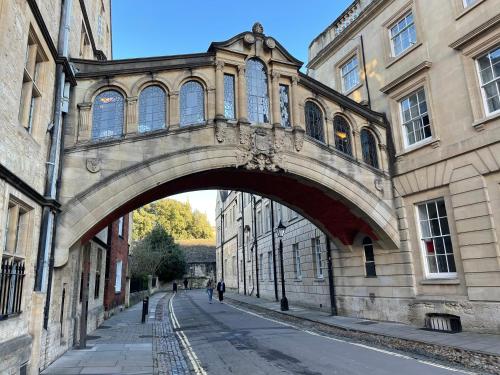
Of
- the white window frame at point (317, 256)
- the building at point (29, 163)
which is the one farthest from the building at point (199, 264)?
the building at point (29, 163)

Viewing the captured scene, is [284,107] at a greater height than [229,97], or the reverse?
[229,97]

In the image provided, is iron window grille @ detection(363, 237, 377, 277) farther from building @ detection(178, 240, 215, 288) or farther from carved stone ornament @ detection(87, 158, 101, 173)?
building @ detection(178, 240, 215, 288)

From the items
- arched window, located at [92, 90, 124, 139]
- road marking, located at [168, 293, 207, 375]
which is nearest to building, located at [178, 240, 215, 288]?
road marking, located at [168, 293, 207, 375]

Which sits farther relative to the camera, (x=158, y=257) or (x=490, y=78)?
(x=158, y=257)

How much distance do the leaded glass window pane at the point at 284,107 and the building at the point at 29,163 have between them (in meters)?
6.72

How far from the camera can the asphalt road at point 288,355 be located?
7938mm

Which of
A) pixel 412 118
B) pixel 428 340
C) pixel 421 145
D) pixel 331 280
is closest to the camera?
pixel 428 340

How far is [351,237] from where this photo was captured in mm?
16594

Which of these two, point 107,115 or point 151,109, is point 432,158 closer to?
point 151,109

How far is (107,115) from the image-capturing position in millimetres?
11508

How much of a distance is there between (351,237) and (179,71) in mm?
9598

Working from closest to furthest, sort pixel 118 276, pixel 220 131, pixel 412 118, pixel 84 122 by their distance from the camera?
pixel 84 122, pixel 220 131, pixel 412 118, pixel 118 276

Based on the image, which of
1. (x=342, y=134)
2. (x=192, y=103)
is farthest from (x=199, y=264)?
(x=192, y=103)

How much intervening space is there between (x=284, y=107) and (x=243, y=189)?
3817mm
